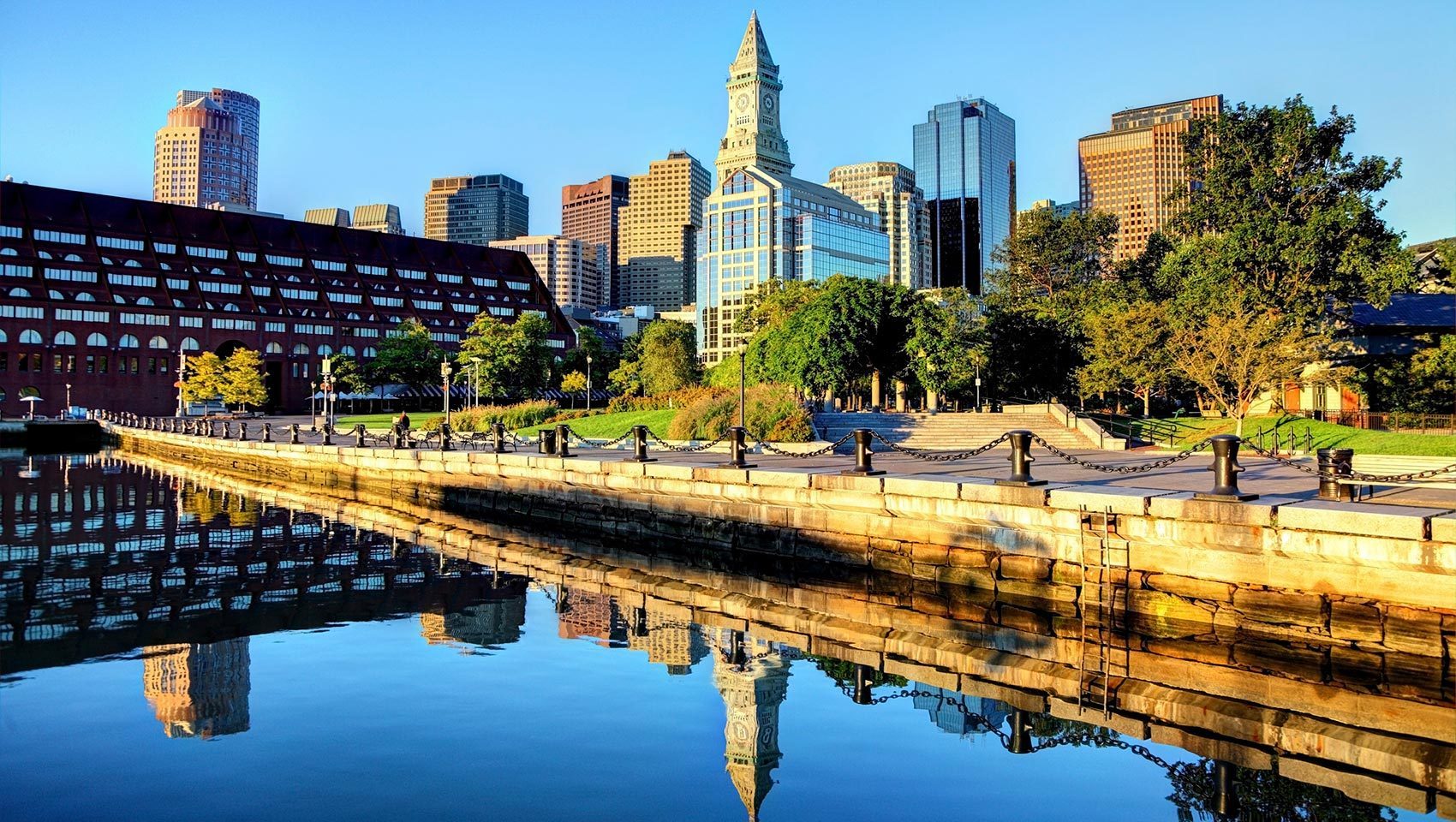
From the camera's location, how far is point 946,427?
134 ft

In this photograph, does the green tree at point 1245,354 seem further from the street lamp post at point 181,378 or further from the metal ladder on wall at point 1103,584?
the street lamp post at point 181,378

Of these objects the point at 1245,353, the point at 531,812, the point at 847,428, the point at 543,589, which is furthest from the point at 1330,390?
the point at 531,812

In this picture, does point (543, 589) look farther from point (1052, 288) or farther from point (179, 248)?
point (179, 248)

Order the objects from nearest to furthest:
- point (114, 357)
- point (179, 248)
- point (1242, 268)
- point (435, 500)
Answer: point (435, 500), point (1242, 268), point (114, 357), point (179, 248)

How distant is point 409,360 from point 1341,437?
87.0 meters

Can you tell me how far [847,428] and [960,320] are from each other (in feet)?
111

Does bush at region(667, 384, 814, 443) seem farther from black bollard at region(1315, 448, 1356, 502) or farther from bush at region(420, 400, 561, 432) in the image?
black bollard at region(1315, 448, 1356, 502)

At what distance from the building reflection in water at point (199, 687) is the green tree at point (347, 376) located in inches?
3505

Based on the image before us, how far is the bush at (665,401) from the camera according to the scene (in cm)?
4581

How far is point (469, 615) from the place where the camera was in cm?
1571

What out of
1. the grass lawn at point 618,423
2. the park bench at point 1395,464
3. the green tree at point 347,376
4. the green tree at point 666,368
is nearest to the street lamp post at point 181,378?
the green tree at point 347,376

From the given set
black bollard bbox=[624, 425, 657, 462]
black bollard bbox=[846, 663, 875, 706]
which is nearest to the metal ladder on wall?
black bollard bbox=[846, 663, 875, 706]

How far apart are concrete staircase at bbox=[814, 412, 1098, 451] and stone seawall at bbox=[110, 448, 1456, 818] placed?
2029 centimetres

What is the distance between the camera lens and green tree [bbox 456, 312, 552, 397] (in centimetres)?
8425
